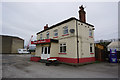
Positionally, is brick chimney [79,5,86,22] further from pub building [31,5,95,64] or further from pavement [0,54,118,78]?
pavement [0,54,118,78]

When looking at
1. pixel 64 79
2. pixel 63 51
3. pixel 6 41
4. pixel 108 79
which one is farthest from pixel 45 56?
pixel 6 41

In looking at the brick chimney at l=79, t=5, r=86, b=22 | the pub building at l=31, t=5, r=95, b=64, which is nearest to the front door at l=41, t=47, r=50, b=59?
the pub building at l=31, t=5, r=95, b=64

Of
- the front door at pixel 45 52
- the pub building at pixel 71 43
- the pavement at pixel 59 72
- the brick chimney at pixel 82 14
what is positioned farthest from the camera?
the brick chimney at pixel 82 14

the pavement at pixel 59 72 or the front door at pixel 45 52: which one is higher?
the front door at pixel 45 52

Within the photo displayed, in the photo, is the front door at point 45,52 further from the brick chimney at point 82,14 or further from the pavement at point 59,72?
the brick chimney at point 82,14

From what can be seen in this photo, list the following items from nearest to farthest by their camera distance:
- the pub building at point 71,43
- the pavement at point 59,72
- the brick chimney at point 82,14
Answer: the pavement at point 59,72 < the pub building at point 71,43 < the brick chimney at point 82,14

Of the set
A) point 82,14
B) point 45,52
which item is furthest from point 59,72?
point 82,14

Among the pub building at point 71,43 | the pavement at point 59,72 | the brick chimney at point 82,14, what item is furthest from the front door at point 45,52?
the brick chimney at point 82,14

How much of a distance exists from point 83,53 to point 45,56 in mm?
6512

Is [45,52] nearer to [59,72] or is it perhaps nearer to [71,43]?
[71,43]

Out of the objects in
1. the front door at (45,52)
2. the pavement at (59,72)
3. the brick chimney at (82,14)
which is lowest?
the pavement at (59,72)

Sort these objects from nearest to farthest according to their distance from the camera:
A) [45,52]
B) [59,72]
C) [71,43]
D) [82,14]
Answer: [59,72] < [71,43] < [82,14] < [45,52]

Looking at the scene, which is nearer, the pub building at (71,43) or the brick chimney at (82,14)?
the pub building at (71,43)

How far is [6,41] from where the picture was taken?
39719 mm
